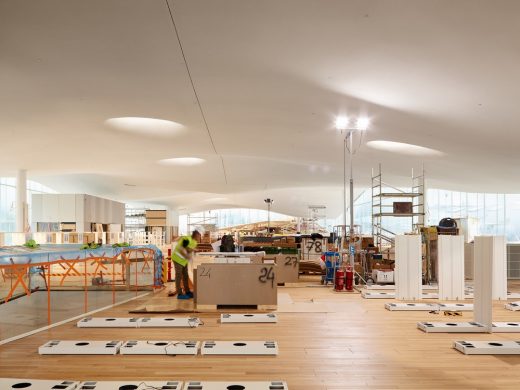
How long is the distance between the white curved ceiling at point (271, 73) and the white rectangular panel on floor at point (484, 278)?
2140 mm

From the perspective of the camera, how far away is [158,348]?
17.8 ft

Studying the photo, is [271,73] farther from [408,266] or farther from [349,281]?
[349,281]

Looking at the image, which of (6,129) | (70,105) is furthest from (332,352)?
(6,129)

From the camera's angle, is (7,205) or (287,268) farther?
(7,205)

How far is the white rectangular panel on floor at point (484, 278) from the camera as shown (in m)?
6.32

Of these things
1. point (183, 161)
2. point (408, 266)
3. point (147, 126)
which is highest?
point (147, 126)

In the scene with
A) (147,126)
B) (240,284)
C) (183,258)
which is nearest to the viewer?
(240,284)

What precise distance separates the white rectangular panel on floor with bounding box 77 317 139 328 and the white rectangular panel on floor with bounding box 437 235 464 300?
5.73 metres

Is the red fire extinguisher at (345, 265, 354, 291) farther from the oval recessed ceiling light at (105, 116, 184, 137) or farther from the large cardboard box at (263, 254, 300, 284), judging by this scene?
the oval recessed ceiling light at (105, 116, 184, 137)

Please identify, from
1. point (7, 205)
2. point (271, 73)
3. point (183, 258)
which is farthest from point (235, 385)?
point (7, 205)

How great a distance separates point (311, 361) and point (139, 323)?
2.84m

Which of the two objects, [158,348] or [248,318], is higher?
[158,348]

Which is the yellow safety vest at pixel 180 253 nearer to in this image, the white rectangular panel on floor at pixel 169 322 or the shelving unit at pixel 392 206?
the white rectangular panel on floor at pixel 169 322

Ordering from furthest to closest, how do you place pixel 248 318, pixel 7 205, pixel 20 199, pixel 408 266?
pixel 7 205 → pixel 20 199 → pixel 408 266 → pixel 248 318
